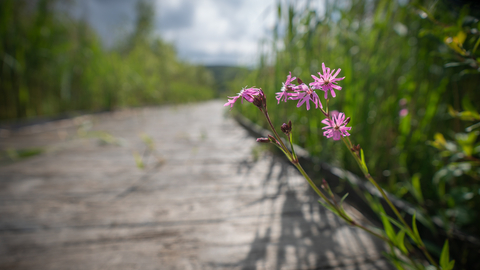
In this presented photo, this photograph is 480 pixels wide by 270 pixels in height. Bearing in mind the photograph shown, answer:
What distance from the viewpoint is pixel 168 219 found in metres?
0.84

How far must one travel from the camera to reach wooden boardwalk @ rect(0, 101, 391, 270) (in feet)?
2.07

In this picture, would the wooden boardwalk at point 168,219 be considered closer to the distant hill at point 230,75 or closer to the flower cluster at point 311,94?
the flower cluster at point 311,94

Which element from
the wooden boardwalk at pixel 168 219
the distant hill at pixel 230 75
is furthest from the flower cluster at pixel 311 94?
the distant hill at pixel 230 75

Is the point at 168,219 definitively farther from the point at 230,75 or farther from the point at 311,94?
the point at 230,75

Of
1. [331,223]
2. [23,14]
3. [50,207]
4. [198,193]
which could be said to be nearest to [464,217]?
[331,223]

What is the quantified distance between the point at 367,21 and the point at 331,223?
1003 mm

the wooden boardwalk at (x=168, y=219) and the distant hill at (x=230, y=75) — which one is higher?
the distant hill at (x=230, y=75)

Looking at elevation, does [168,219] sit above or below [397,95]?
below

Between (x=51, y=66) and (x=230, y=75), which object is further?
(x=230, y=75)

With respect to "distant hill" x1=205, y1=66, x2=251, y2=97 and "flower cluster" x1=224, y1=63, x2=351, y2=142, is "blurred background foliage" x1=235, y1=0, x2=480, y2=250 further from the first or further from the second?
"distant hill" x1=205, y1=66, x2=251, y2=97

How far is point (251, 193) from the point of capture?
1.06 meters

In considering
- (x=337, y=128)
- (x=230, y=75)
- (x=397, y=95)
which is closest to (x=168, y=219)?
(x=337, y=128)

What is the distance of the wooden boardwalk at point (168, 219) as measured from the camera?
63 centimetres

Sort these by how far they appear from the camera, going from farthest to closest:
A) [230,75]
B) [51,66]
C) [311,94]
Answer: [230,75], [51,66], [311,94]
